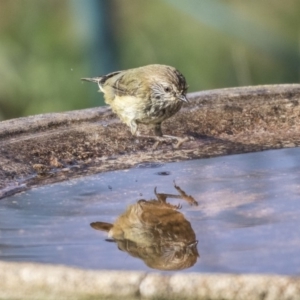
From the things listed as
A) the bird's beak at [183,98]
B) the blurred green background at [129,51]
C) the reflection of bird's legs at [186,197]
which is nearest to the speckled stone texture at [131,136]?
the bird's beak at [183,98]

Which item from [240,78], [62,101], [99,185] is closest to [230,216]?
[99,185]

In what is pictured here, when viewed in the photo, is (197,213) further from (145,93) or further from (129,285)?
(145,93)

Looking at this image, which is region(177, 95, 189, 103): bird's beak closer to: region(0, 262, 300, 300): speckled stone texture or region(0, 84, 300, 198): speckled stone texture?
region(0, 84, 300, 198): speckled stone texture

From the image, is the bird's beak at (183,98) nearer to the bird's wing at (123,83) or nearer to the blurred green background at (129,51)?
the bird's wing at (123,83)

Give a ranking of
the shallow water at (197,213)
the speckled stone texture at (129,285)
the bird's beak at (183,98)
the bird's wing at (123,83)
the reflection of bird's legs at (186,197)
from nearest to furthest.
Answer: the speckled stone texture at (129,285)
the shallow water at (197,213)
the reflection of bird's legs at (186,197)
the bird's beak at (183,98)
the bird's wing at (123,83)

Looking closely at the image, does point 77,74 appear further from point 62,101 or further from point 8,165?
point 8,165

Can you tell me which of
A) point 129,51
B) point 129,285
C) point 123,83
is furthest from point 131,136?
point 129,51

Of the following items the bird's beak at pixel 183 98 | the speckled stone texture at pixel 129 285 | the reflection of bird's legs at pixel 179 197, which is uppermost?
the speckled stone texture at pixel 129 285
